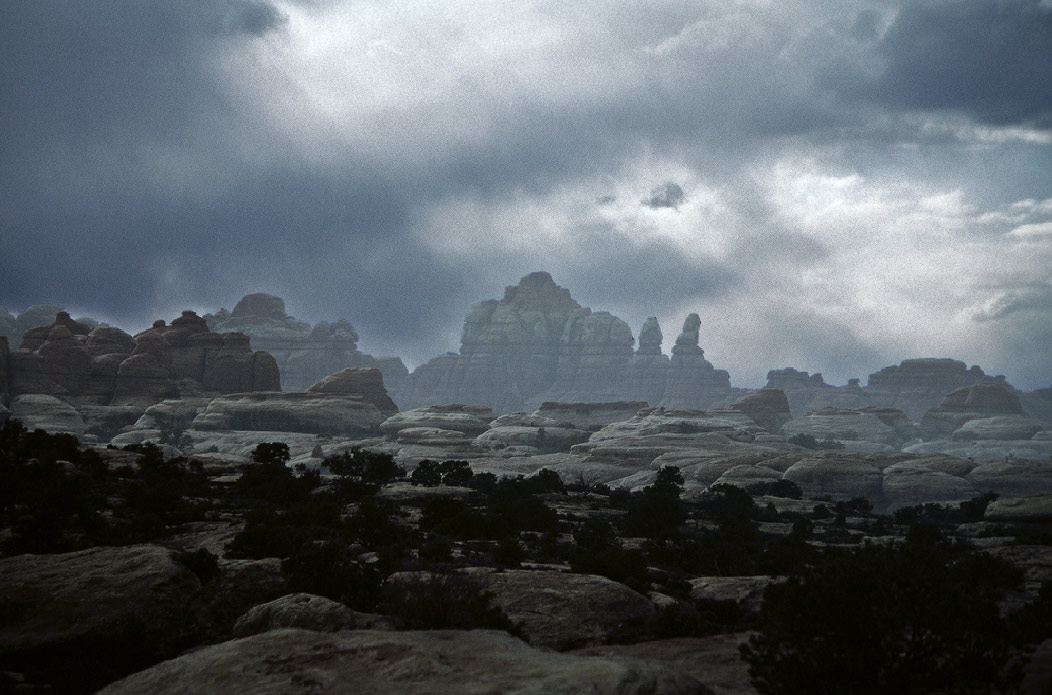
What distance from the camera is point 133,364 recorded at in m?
138

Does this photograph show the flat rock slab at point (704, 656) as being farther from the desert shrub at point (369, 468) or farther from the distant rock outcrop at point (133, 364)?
the distant rock outcrop at point (133, 364)

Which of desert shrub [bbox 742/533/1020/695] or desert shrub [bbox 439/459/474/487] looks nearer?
desert shrub [bbox 742/533/1020/695]

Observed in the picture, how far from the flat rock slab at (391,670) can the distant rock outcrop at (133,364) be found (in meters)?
143

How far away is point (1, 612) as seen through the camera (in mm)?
12844

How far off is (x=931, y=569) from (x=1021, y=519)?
53613mm

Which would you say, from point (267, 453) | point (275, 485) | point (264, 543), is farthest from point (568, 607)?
point (267, 453)

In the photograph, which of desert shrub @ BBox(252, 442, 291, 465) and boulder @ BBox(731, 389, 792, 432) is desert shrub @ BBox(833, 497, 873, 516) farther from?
boulder @ BBox(731, 389, 792, 432)

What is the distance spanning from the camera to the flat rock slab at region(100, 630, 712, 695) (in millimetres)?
7230

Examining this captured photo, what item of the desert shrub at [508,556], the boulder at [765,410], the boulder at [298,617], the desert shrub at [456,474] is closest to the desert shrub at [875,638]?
the boulder at [298,617]

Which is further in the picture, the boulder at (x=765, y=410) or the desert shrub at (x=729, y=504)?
the boulder at (x=765, y=410)

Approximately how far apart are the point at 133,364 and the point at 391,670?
496ft

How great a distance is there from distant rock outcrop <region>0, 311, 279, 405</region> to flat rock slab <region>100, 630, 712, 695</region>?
468 ft

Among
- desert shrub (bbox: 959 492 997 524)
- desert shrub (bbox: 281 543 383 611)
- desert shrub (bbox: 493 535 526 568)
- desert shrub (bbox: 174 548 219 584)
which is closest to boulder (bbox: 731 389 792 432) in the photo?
desert shrub (bbox: 959 492 997 524)

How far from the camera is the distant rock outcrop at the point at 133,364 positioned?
431 feet
